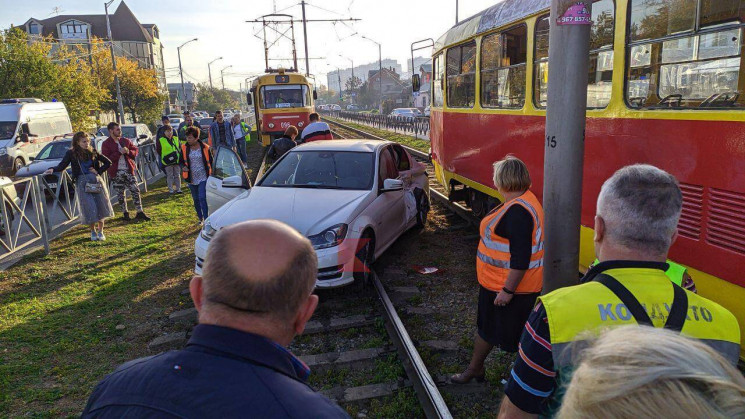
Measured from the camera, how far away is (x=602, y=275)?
1727 mm

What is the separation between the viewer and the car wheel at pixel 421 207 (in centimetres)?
827

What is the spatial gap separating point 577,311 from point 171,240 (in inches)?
318

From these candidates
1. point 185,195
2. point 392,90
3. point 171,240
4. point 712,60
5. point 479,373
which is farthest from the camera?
point 392,90

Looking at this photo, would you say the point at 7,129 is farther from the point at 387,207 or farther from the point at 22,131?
the point at 387,207

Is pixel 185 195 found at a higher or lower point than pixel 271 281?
lower

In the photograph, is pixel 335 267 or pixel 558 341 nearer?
pixel 558 341

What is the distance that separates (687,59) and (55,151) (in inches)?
633

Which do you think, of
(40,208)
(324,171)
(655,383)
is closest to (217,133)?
(40,208)

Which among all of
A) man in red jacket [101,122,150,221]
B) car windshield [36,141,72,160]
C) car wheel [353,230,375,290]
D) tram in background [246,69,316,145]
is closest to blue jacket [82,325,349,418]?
car wheel [353,230,375,290]

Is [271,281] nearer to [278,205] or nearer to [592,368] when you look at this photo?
[592,368]

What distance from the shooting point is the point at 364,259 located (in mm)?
5824

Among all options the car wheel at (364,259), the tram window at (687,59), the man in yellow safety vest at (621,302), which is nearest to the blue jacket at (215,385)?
the man in yellow safety vest at (621,302)

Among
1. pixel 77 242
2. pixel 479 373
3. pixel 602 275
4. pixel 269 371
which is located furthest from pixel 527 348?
pixel 77 242

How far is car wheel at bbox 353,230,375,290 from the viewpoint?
Result: 5648mm
